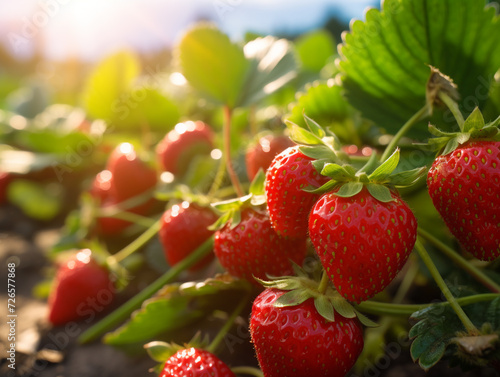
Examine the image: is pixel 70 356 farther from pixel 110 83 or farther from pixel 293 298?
pixel 110 83

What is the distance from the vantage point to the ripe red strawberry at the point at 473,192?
0.53m

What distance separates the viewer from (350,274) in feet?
1.72

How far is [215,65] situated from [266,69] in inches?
4.0

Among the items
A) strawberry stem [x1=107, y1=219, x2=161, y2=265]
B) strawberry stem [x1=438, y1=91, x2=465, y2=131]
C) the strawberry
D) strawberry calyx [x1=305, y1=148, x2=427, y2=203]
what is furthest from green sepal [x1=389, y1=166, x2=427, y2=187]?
the strawberry

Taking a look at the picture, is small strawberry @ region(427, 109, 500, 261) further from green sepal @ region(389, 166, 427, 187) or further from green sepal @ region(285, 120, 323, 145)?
green sepal @ region(285, 120, 323, 145)

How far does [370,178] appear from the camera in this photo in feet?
1.78

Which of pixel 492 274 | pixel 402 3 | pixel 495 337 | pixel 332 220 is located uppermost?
pixel 402 3

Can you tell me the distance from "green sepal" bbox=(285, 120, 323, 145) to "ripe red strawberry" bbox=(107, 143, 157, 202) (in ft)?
2.18

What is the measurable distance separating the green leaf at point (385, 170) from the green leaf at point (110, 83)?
1104mm

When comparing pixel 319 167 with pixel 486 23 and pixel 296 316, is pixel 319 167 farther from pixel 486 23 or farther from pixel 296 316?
pixel 486 23

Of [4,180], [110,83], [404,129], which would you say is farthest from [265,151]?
[4,180]

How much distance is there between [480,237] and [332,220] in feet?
0.54

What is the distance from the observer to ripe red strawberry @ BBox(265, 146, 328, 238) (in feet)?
1.91

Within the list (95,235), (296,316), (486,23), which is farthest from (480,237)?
(95,235)
